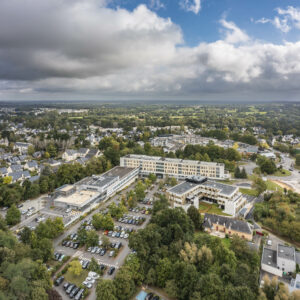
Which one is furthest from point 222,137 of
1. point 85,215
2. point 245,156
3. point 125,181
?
point 85,215

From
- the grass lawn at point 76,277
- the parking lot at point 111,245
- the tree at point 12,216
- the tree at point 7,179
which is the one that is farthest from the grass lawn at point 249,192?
the tree at point 7,179

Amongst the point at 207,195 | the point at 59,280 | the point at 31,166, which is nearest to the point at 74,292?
the point at 59,280

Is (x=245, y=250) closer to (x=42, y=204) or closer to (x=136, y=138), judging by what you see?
(x=42, y=204)

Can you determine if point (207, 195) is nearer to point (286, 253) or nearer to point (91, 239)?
point (286, 253)

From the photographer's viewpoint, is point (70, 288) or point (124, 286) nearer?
point (124, 286)

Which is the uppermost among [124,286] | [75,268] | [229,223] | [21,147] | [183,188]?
[21,147]

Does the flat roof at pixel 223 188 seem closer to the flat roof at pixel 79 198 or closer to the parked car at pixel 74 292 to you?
the flat roof at pixel 79 198
